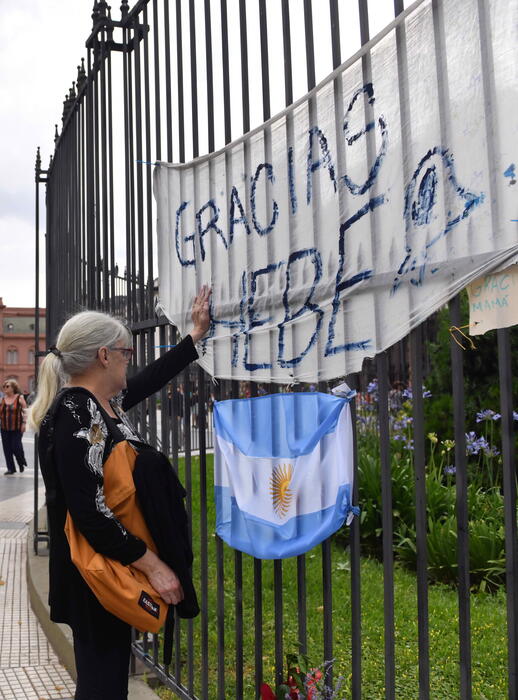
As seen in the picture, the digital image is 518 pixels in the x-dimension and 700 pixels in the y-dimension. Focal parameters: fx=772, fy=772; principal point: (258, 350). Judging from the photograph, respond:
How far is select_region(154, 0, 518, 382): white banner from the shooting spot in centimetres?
182

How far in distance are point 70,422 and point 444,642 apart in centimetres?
260

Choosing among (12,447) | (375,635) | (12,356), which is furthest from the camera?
(12,356)

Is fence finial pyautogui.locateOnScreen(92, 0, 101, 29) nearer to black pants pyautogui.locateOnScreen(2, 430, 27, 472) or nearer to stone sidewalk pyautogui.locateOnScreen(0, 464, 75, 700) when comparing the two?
stone sidewalk pyautogui.locateOnScreen(0, 464, 75, 700)

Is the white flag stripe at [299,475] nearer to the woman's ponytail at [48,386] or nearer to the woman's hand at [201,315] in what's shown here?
the woman's hand at [201,315]

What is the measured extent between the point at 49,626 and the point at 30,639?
0.20 meters

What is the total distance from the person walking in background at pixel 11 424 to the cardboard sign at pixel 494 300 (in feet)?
41.5

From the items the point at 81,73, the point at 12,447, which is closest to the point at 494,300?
the point at 81,73

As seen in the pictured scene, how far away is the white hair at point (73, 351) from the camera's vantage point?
2.71m

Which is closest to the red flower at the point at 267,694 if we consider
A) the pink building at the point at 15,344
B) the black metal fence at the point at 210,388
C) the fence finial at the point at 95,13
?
the black metal fence at the point at 210,388

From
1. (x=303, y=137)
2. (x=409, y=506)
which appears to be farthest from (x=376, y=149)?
(x=409, y=506)

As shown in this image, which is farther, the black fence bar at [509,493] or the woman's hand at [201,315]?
the woman's hand at [201,315]

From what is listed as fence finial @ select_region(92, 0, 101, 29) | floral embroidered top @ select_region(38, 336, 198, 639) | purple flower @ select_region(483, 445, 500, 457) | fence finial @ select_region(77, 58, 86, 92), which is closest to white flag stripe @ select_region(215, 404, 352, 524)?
floral embroidered top @ select_region(38, 336, 198, 639)

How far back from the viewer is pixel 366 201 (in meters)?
2.21

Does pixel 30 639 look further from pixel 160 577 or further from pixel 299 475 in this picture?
pixel 299 475
